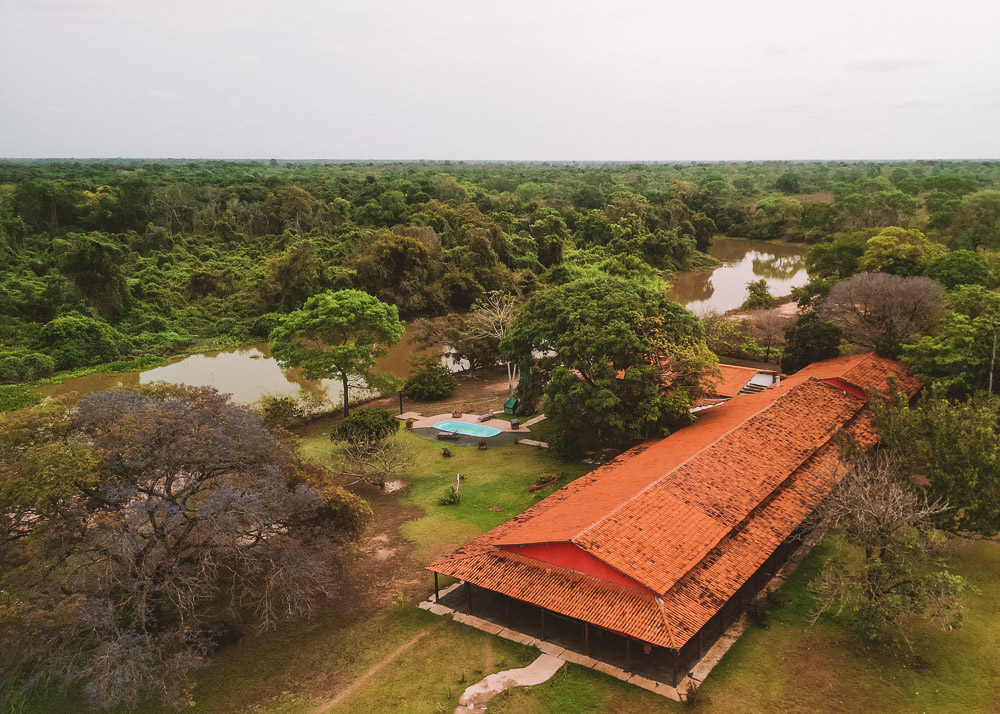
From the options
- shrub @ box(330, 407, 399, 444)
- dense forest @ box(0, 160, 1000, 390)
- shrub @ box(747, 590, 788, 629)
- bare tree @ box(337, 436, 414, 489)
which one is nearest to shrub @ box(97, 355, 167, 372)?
dense forest @ box(0, 160, 1000, 390)

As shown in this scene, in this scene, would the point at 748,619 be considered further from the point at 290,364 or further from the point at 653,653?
the point at 290,364

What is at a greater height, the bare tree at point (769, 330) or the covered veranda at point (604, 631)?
the bare tree at point (769, 330)

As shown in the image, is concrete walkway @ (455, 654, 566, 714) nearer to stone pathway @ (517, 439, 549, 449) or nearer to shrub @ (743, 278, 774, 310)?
stone pathway @ (517, 439, 549, 449)

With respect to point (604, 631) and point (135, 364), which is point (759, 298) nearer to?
point (604, 631)

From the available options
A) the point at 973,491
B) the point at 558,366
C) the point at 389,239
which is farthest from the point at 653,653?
→ the point at 389,239

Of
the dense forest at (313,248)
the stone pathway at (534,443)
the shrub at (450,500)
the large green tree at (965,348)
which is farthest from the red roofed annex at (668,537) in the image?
the dense forest at (313,248)

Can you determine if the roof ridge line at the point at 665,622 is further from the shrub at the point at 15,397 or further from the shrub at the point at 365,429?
the shrub at the point at 15,397

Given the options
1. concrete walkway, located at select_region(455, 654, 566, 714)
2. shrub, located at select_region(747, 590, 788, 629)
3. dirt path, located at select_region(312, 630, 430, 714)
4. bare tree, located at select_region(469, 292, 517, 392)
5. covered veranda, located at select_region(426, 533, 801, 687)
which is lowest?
dirt path, located at select_region(312, 630, 430, 714)
